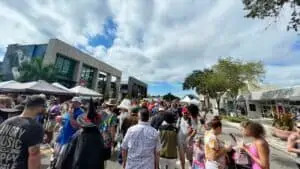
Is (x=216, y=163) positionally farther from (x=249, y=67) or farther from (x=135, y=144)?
(x=249, y=67)

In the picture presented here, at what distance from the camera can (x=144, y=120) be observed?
10.1 feet

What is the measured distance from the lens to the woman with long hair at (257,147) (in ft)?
8.75

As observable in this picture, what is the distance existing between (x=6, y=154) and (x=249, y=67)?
30.1m

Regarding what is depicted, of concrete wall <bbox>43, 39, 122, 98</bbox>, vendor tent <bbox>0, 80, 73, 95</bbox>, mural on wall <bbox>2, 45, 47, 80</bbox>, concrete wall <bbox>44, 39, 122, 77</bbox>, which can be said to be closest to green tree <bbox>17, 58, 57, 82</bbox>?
concrete wall <bbox>43, 39, 122, 98</bbox>

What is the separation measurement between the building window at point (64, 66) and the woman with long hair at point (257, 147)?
3273cm

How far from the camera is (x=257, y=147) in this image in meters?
2.76

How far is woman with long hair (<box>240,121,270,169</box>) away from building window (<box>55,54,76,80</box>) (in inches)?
1289

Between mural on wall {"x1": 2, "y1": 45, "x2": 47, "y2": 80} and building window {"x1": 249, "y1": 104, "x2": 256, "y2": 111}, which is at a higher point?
mural on wall {"x1": 2, "y1": 45, "x2": 47, "y2": 80}

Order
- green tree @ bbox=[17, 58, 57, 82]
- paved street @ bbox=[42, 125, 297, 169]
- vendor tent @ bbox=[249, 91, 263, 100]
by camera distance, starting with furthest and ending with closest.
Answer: vendor tent @ bbox=[249, 91, 263, 100]
green tree @ bbox=[17, 58, 57, 82]
paved street @ bbox=[42, 125, 297, 169]

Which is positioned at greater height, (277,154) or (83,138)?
(83,138)

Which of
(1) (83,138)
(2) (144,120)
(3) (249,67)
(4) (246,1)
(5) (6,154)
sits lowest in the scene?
(5) (6,154)

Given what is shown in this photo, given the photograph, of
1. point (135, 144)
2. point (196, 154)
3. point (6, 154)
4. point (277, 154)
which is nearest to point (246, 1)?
point (277, 154)

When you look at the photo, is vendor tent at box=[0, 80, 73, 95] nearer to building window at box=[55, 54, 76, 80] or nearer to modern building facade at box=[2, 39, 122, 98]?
modern building facade at box=[2, 39, 122, 98]

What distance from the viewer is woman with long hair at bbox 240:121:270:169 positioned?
267cm
